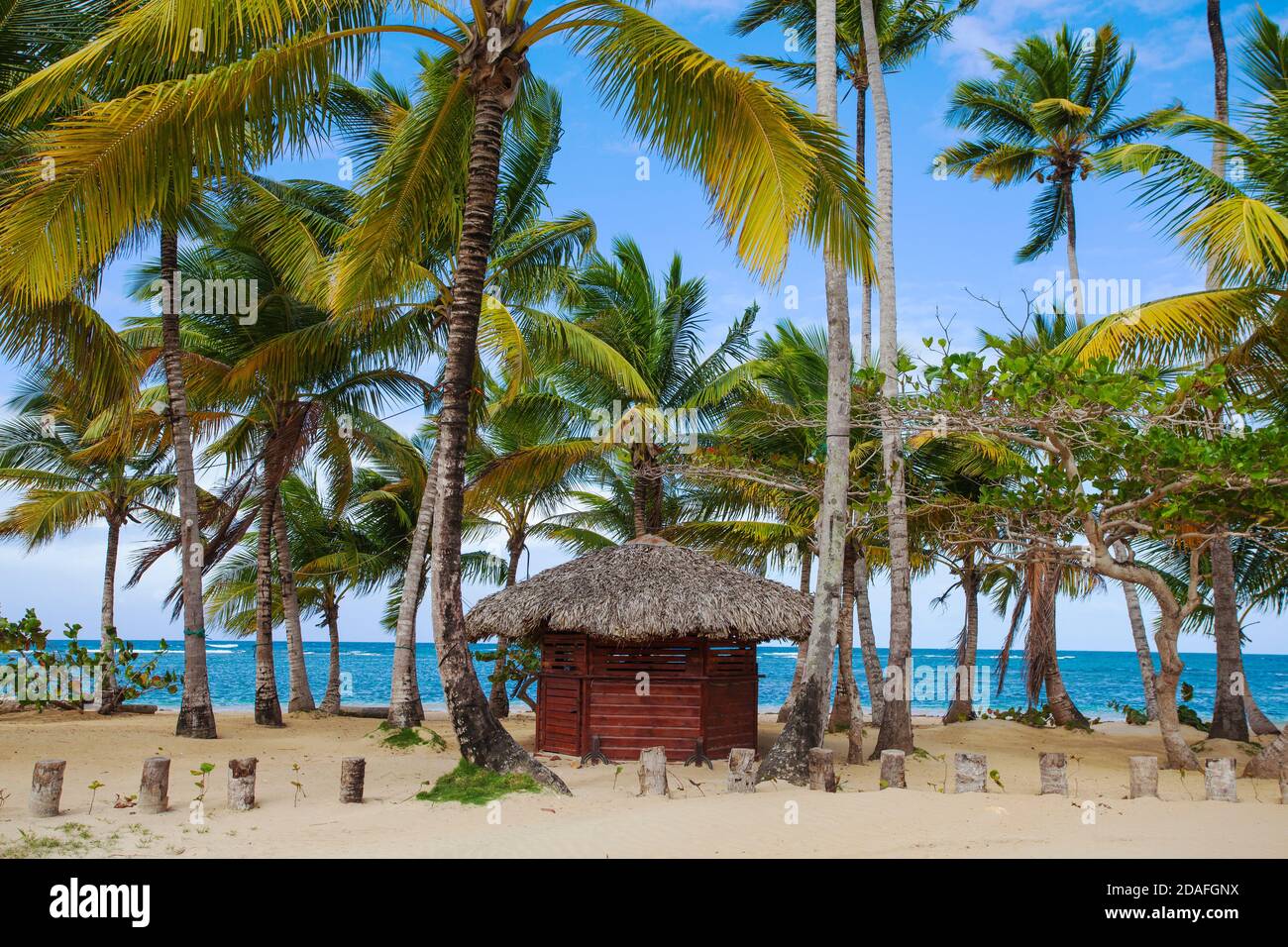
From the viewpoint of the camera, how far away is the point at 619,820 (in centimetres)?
847

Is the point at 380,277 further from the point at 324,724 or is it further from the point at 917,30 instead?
the point at 917,30

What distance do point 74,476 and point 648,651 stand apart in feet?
53.2

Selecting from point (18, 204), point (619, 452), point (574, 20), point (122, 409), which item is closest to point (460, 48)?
point (574, 20)

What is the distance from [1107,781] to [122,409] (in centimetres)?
1380

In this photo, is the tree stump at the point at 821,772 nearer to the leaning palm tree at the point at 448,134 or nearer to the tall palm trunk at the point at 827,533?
the tall palm trunk at the point at 827,533

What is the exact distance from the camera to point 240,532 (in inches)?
723

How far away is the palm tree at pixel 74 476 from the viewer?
18859 millimetres

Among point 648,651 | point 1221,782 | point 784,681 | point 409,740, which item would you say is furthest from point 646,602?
point 784,681

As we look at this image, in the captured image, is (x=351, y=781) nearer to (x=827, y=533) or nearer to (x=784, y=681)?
(x=827, y=533)

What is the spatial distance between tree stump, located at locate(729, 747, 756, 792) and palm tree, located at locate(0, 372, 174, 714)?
1299 cm

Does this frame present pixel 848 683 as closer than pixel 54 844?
No

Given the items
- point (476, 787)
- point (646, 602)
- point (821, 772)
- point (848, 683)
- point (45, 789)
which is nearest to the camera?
point (45, 789)

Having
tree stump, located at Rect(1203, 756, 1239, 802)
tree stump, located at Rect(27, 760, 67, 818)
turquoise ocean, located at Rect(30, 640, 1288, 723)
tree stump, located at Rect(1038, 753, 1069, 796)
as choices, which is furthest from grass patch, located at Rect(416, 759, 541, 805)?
turquoise ocean, located at Rect(30, 640, 1288, 723)

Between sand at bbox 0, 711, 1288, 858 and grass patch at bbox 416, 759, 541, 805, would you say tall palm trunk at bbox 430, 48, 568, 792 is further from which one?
sand at bbox 0, 711, 1288, 858
